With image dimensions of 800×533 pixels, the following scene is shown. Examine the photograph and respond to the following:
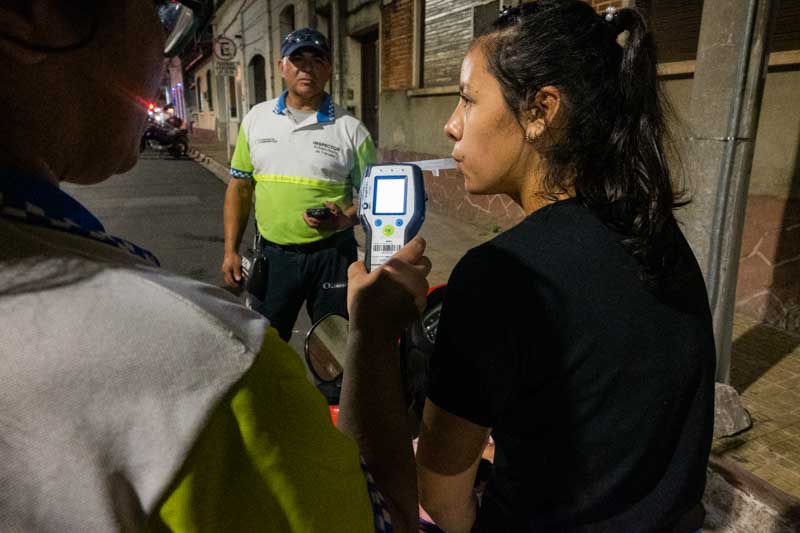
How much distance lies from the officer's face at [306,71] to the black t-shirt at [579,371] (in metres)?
2.16

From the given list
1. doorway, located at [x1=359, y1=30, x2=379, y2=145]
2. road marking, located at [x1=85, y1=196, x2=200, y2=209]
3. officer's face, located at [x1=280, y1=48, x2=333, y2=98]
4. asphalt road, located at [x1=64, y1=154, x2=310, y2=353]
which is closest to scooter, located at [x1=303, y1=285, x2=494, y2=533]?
officer's face, located at [x1=280, y1=48, x2=333, y2=98]

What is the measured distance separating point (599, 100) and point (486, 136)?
0.23m

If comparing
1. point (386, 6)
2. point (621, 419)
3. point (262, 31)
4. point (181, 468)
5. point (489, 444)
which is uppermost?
point (262, 31)

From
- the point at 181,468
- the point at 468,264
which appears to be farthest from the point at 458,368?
the point at 181,468

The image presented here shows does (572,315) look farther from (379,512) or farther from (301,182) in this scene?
(301,182)

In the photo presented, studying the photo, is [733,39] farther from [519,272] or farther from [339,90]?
[339,90]

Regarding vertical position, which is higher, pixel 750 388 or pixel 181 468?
pixel 181 468

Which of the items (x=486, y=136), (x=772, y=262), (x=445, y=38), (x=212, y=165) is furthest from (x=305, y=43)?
(x=212, y=165)

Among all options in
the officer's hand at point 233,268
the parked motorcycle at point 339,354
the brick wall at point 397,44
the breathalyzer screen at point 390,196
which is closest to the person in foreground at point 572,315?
the breathalyzer screen at point 390,196

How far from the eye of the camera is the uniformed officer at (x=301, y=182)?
280 cm

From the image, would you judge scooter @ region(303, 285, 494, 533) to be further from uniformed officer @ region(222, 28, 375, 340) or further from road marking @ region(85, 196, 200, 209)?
road marking @ region(85, 196, 200, 209)

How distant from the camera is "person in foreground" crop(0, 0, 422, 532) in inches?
17.3

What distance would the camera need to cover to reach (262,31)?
58.1 ft

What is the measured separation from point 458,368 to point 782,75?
413 centimetres
